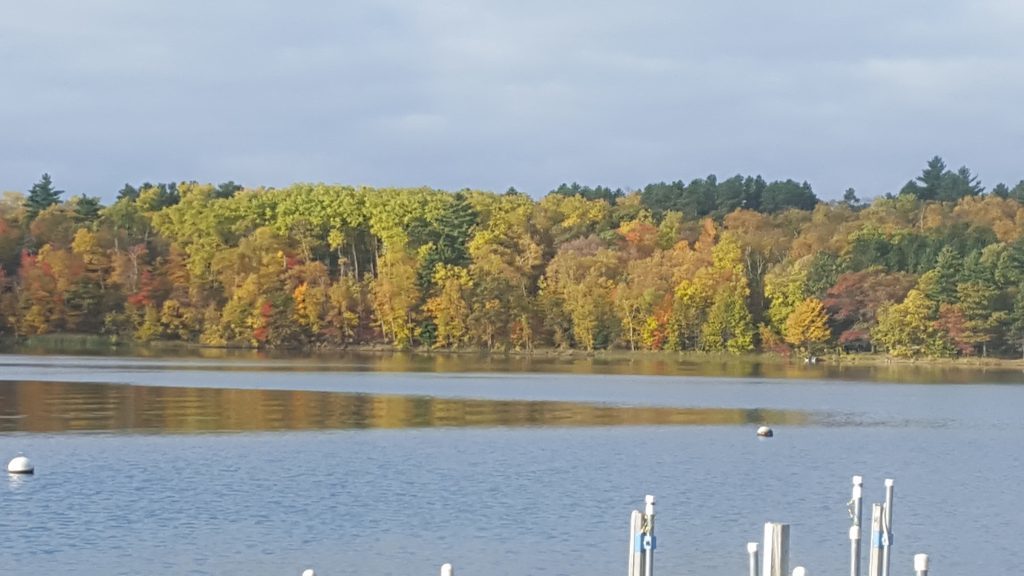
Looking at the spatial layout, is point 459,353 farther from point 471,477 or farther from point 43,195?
point 471,477

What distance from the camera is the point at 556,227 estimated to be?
133125 millimetres

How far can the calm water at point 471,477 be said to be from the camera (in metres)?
23.8

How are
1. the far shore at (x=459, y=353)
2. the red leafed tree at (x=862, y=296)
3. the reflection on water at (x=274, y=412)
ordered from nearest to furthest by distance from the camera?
the reflection on water at (x=274, y=412) → the far shore at (x=459, y=353) → the red leafed tree at (x=862, y=296)

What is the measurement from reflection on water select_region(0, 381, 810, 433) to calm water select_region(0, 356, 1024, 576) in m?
0.16

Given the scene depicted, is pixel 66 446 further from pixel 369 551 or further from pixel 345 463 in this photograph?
pixel 369 551

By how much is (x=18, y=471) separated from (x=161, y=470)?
3211 mm

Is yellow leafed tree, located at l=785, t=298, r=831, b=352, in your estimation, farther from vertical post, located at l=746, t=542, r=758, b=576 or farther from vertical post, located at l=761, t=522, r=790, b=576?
vertical post, located at l=746, t=542, r=758, b=576

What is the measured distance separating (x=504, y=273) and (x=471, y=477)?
299 ft

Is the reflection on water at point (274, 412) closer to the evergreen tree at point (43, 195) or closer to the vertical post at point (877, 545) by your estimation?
the vertical post at point (877, 545)

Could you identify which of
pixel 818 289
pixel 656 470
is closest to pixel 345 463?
pixel 656 470

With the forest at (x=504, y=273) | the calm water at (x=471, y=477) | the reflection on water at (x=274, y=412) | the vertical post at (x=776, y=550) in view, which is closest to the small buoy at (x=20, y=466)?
the calm water at (x=471, y=477)

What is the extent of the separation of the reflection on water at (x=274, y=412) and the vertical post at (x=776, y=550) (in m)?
29.7

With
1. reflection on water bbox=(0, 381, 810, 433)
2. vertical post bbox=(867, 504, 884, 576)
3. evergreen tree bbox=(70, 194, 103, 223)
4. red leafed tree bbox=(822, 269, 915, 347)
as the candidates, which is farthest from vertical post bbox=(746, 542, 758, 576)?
evergreen tree bbox=(70, 194, 103, 223)

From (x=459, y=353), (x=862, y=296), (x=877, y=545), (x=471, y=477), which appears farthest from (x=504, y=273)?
(x=877, y=545)
